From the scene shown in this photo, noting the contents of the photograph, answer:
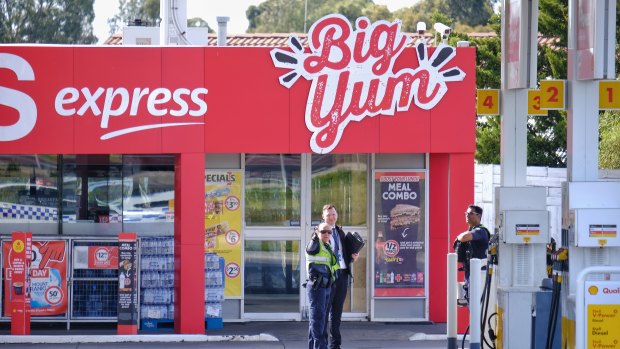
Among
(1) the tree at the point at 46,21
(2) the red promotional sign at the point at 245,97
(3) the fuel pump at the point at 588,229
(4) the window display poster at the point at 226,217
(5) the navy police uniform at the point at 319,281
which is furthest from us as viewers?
(1) the tree at the point at 46,21

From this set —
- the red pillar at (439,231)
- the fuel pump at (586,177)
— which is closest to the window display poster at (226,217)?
the red pillar at (439,231)

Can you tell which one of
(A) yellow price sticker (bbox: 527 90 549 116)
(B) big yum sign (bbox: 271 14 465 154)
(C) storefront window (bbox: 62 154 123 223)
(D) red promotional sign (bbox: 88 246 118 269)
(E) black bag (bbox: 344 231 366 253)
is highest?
(B) big yum sign (bbox: 271 14 465 154)

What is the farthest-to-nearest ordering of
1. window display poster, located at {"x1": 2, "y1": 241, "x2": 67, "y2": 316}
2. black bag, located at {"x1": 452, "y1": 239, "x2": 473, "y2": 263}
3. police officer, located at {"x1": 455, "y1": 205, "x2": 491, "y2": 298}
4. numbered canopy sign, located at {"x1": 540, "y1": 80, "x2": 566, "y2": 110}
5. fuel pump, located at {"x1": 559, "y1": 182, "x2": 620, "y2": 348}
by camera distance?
1. window display poster, located at {"x1": 2, "y1": 241, "x2": 67, "y2": 316}
2. black bag, located at {"x1": 452, "y1": 239, "x2": 473, "y2": 263}
3. police officer, located at {"x1": 455, "y1": 205, "x2": 491, "y2": 298}
4. numbered canopy sign, located at {"x1": 540, "y1": 80, "x2": 566, "y2": 110}
5. fuel pump, located at {"x1": 559, "y1": 182, "x2": 620, "y2": 348}

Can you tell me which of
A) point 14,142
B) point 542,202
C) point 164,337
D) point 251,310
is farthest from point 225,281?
point 542,202

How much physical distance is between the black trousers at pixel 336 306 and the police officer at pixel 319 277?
37 cm

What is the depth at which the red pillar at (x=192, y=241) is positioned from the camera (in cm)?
1596

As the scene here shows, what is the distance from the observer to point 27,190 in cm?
1728

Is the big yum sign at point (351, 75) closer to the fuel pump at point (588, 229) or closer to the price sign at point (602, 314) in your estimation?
the fuel pump at point (588, 229)

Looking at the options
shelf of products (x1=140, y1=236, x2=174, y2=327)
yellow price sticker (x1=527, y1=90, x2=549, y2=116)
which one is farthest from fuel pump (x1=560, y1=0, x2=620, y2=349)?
shelf of products (x1=140, y1=236, x2=174, y2=327)

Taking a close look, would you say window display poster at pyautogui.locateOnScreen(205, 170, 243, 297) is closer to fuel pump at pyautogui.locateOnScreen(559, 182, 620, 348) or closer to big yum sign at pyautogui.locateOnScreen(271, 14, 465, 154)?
big yum sign at pyautogui.locateOnScreen(271, 14, 465, 154)

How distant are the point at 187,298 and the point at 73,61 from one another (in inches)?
139

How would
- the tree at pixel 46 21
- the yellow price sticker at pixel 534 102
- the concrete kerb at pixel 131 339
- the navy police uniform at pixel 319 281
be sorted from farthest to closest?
the tree at pixel 46 21, the concrete kerb at pixel 131 339, the yellow price sticker at pixel 534 102, the navy police uniform at pixel 319 281

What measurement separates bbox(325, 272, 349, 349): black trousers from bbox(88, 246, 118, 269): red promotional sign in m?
3.60

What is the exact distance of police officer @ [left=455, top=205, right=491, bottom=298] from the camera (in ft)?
48.5
